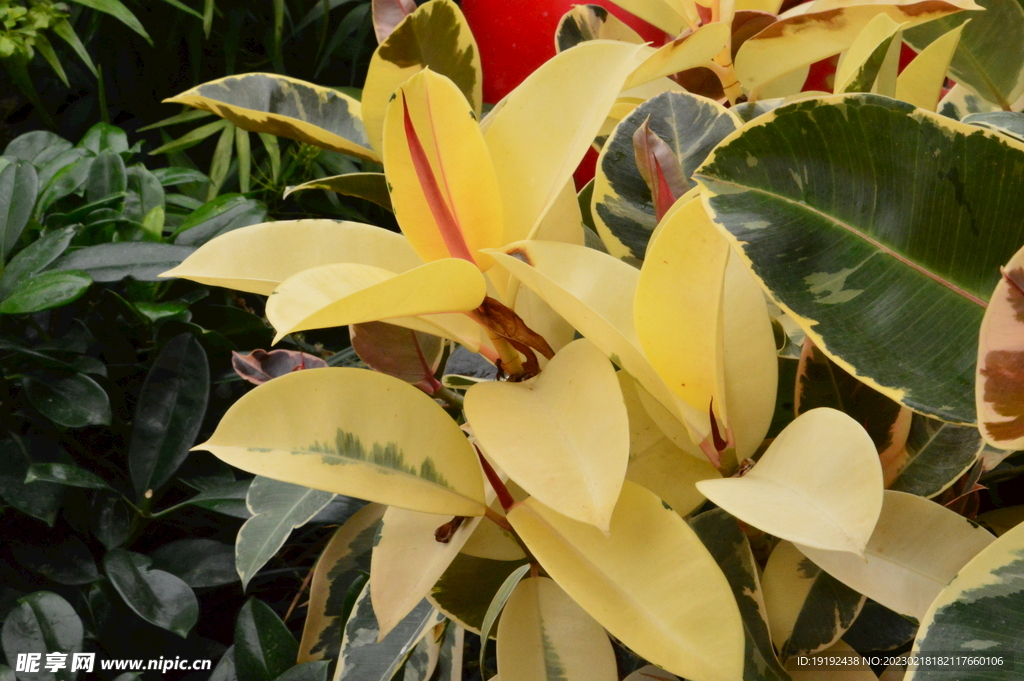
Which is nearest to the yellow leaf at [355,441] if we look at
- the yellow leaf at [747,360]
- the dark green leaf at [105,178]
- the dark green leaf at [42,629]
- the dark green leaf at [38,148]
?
the yellow leaf at [747,360]

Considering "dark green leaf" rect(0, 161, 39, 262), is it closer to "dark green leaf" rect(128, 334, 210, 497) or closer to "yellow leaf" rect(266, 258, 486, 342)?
"dark green leaf" rect(128, 334, 210, 497)

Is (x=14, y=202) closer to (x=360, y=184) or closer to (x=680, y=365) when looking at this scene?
(x=360, y=184)

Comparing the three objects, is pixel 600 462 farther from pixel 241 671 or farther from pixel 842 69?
pixel 241 671

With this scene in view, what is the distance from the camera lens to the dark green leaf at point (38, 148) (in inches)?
37.4

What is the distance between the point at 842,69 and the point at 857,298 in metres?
0.15

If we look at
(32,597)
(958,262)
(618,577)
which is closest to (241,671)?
(32,597)

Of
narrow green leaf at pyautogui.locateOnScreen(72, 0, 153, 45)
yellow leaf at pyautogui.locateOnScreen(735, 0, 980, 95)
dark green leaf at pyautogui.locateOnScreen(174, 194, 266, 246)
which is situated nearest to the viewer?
yellow leaf at pyautogui.locateOnScreen(735, 0, 980, 95)

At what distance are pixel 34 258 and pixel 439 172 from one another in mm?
633

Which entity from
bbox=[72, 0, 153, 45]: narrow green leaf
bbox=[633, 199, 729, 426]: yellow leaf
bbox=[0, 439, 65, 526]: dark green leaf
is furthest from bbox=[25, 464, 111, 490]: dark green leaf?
bbox=[72, 0, 153, 45]: narrow green leaf

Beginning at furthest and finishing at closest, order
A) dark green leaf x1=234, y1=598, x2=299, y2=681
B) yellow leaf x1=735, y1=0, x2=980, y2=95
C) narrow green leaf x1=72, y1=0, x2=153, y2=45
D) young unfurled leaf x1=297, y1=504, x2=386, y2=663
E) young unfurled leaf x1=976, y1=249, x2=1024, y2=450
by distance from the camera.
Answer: narrow green leaf x1=72, y1=0, x2=153, y2=45 → dark green leaf x1=234, y1=598, x2=299, y2=681 → young unfurled leaf x1=297, y1=504, x2=386, y2=663 → yellow leaf x1=735, y1=0, x2=980, y2=95 → young unfurled leaf x1=976, y1=249, x2=1024, y2=450

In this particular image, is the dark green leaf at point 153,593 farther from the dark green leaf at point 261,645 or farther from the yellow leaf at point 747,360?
the yellow leaf at point 747,360

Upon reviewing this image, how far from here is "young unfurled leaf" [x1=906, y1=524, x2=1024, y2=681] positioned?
23cm

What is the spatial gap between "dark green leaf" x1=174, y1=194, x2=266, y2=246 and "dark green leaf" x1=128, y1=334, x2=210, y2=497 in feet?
0.51

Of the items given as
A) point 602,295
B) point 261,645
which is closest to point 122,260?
point 261,645
